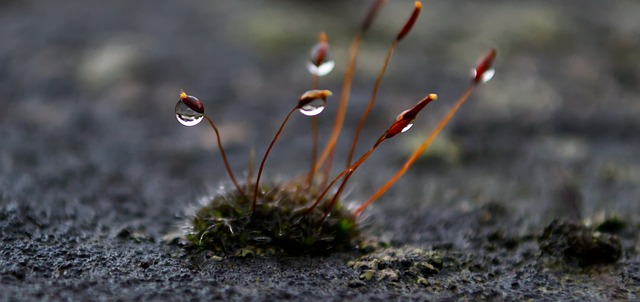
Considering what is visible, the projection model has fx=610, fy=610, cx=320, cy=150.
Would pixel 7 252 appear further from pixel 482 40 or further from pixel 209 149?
pixel 482 40

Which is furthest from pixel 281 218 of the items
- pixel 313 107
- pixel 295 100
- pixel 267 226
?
pixel 295 100

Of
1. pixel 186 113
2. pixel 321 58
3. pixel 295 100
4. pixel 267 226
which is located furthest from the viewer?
pixel 295 100

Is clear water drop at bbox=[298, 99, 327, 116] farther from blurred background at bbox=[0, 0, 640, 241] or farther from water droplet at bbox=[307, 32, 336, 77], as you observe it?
blurred background at bbox=[0, 0, 640, 241]

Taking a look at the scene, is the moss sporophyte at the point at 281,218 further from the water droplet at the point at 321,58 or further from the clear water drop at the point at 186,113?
the clear water drop at the point at 186,113

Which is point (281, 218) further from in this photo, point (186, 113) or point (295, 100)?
point (295, 100)

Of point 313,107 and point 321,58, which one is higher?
point 321,58
